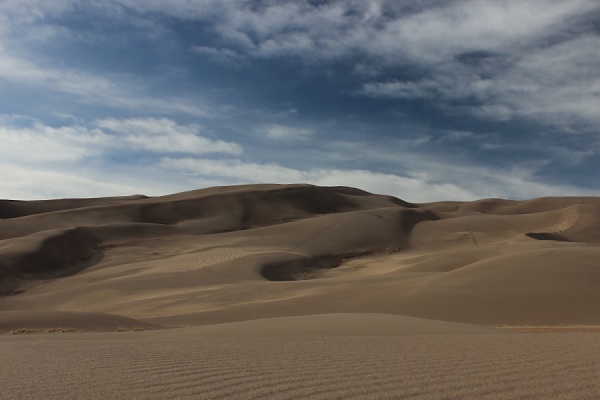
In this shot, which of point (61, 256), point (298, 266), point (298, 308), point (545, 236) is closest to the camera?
point (298, 308)

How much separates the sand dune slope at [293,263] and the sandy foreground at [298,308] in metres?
0.14

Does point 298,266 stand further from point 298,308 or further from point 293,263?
point 298,308

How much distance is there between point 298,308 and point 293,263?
19319 millimetres

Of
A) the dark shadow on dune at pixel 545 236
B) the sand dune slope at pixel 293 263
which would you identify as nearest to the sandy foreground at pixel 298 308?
the sand dune slope at pixel 293 263

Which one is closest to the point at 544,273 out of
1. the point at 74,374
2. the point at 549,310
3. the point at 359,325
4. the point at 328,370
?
the point at 549,310

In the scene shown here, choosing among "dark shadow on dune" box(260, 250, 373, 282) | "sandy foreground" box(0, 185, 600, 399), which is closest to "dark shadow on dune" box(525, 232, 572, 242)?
"sandy foreground" box(0, 185, 600, 399)

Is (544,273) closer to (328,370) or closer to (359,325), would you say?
(359,325)

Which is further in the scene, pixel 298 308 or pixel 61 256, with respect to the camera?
pixel 61 256

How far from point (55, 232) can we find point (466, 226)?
40521 millimetres

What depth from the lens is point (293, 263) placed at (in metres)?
43.0

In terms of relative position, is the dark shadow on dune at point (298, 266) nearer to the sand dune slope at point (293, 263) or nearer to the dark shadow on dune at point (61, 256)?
the sand dune slope at point (293, 263)

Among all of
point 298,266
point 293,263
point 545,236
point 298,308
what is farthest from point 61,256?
point 545,236

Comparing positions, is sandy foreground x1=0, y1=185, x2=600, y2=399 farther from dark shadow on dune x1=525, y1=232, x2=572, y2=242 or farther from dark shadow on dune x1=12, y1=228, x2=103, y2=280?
dark shadow on dune x1=525, y1=232, x2=572, y2=242

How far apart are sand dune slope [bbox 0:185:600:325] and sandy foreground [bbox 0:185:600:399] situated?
0.14m
